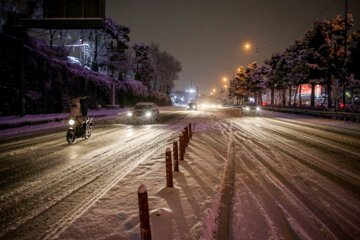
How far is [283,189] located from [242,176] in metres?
1.13

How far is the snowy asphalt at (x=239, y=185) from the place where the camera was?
12.0 ft

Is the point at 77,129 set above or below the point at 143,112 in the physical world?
below

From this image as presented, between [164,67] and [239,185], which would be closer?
[239,185]

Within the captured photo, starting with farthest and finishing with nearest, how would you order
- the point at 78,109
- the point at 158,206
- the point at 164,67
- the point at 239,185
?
1. the point at 164,67
2. the point at 78,109
3. the point at 239,185
4. the point at 158,206

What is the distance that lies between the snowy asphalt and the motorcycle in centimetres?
71

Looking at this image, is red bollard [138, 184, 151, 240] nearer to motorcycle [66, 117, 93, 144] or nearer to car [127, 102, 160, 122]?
motorcycle [66, 117, 93, 144]

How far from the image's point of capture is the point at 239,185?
212 inches

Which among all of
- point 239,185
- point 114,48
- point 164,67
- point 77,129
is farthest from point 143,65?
point 239,185

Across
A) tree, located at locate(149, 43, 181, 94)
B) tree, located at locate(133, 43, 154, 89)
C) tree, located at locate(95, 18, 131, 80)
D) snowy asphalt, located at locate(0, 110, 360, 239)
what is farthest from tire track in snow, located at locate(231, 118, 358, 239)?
tree, located at locate(149, 43, 181, 94)

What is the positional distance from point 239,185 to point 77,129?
8.35 metres

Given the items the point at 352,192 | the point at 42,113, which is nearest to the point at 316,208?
the point at 352,192

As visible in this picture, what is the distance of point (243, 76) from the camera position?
81625 mm

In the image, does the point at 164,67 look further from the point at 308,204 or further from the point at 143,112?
the point at 308,204

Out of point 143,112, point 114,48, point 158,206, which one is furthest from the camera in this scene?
point 114,48
